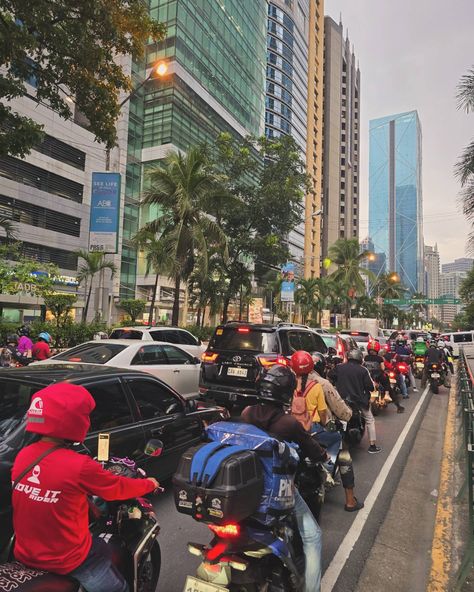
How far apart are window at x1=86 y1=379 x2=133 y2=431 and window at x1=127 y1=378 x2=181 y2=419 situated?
0.18 m

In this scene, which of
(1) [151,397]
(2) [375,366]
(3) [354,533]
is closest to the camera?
(3) [354,533]

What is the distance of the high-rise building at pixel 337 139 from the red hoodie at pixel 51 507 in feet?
302

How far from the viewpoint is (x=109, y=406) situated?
13.6 ft

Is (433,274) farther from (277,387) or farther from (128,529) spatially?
(128,529)

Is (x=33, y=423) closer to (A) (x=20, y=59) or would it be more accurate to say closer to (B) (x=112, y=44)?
(A) (x=20, y=59)

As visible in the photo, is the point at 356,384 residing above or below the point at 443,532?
above

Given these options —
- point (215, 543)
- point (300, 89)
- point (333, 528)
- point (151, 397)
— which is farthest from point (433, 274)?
point (215, 543)

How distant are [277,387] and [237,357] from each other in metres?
5.08

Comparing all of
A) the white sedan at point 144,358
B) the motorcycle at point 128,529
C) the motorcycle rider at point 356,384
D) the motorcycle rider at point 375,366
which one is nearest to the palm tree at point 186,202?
the white sedan at point 144,358

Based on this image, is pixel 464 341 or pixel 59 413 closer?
pixel 59 413

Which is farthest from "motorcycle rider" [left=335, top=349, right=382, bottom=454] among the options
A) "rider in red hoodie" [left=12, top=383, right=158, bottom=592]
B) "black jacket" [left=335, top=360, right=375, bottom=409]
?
"rider in red hoodie" [left=12, top=383, right=158, bottom=592]

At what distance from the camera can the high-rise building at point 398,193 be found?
10000 cm

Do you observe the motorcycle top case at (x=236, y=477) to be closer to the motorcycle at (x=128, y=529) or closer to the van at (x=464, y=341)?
the motorcycle at (x=128, y=529)

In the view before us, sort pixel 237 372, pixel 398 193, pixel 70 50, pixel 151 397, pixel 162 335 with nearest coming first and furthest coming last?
1. pixel 151 397
2. pixel 237 372
3. pixel 70 50
4. pixel 162 335
5. pixel 398 193
